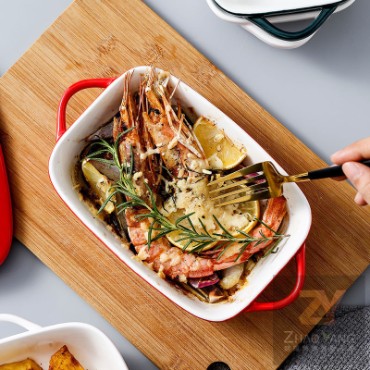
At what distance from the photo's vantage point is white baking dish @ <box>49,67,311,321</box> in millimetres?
1311

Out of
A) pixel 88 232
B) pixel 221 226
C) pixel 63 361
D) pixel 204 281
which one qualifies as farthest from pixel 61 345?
pixel 221 226

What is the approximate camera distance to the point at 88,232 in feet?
4.81

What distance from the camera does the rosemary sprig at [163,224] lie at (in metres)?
1.32

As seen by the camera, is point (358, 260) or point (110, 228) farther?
point (358, 260)

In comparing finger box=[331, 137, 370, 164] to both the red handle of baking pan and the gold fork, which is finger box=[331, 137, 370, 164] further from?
the red handle of baking pan

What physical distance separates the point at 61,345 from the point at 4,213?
0.36 m

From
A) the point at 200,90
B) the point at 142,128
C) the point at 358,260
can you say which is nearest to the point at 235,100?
the point at 200,90

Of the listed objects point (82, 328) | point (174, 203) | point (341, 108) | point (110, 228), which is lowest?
point (82, 328)

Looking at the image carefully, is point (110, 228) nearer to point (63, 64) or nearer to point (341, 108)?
point (63, 64)

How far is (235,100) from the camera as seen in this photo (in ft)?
4.84

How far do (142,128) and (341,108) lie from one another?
1.79ft

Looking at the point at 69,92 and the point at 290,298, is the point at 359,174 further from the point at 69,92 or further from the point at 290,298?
the point at 69,92

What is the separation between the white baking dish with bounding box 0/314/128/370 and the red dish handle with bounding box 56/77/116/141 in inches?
18.1

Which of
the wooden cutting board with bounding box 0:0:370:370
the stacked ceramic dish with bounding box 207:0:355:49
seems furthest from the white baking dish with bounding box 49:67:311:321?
the stacked ceramic dish with bounding box 207:0:355:49
